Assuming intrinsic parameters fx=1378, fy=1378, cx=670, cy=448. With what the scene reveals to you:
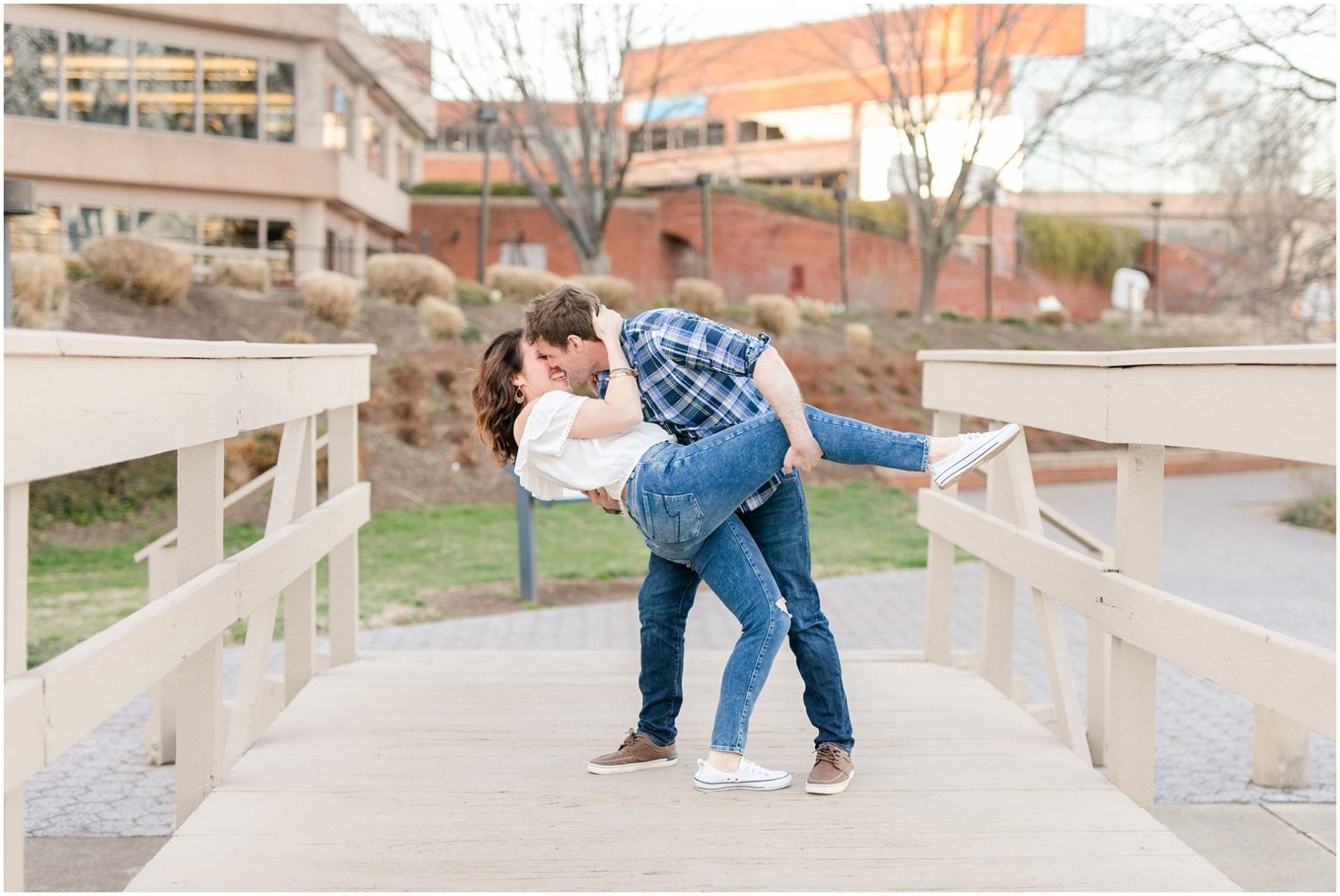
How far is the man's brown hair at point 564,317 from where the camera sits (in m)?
3.83

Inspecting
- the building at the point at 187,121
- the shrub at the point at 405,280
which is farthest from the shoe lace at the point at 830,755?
the building at the point at 187,121

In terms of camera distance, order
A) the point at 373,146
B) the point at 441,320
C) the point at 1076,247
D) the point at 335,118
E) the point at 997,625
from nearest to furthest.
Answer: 1. the point at 997,625
2. the point at 441,320
3. the point at 335,118
4. the point at 373,146
5. the point at 1076,247

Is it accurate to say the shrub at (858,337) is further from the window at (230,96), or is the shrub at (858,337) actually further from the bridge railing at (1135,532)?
the bridge railing at (1135,532)

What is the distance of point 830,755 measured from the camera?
3885 mm

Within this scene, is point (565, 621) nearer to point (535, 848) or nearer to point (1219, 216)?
point (535, 848)

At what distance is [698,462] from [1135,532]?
1.19 m

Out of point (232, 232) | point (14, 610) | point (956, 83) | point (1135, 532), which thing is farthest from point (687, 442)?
point (232, 232)

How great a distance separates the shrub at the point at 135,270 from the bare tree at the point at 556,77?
23.9 feet

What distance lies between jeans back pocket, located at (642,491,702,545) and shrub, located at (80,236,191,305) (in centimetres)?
1420

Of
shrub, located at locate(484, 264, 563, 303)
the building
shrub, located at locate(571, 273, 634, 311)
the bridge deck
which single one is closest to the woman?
the bridge deck

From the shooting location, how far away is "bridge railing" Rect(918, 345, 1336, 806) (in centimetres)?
283

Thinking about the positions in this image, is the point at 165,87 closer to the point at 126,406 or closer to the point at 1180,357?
the point at 126,406

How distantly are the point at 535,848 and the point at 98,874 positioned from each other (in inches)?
79.2

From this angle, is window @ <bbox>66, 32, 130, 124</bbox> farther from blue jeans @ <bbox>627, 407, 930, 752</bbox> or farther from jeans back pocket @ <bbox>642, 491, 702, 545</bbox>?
jeans back pocket @ <bbox>642, 491, 702, 545</bbox>
